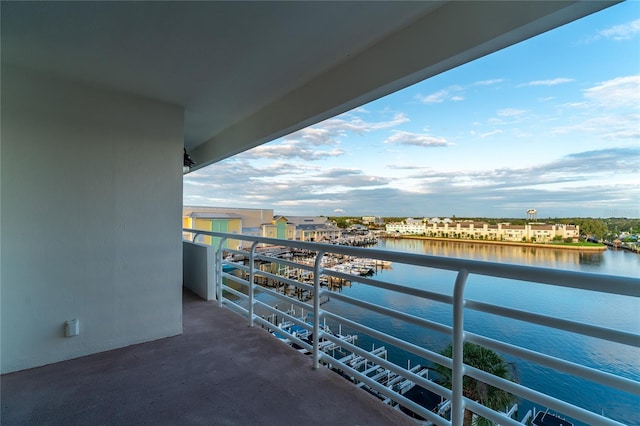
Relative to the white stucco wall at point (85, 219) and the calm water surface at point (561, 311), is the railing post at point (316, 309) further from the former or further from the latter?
the white stucco wall at point (85, 219)

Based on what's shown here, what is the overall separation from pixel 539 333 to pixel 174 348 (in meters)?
2.84

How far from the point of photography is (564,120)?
262 cm

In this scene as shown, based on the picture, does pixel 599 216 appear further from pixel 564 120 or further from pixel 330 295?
pixel 330 295

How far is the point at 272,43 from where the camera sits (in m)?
1.82

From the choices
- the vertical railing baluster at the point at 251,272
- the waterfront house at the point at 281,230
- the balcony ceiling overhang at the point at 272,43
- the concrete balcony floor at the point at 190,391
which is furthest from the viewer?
the waterfront house at the point at 281,230

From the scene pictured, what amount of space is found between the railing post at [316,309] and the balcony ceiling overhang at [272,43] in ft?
3.98

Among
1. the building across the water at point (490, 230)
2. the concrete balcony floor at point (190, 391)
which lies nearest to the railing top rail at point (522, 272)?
the concrete balcony floor at point (190, 391)

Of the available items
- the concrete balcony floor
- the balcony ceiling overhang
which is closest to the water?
the concrete balcony floor

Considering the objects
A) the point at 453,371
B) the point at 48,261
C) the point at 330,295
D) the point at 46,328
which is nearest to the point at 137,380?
the point at 46,328

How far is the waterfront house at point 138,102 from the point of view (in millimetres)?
1516

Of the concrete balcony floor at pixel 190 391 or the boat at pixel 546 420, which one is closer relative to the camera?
the concrete balcony floor at pixel 190 391

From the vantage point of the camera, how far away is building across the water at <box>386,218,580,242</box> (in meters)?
2.18

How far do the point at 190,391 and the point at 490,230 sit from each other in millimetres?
2651

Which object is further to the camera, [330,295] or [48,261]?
[48,261]
